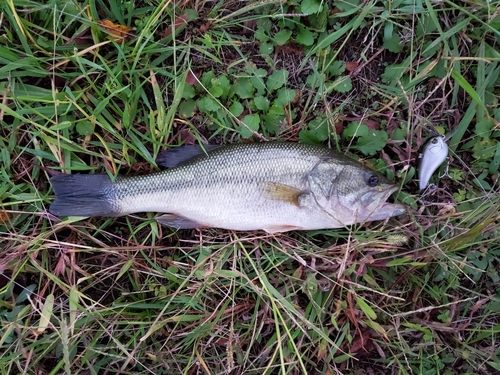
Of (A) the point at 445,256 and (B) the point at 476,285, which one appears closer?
(A) the point at 445,256

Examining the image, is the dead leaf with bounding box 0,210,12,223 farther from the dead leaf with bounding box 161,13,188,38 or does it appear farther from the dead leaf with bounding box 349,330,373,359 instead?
the dead leaf with bounding box 349,330,373,359

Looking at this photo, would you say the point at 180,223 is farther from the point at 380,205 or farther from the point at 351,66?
the point at 351,66

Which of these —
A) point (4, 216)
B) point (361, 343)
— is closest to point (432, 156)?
point (361, 343)

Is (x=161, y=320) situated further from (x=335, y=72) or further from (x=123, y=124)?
(x=335, y=72)

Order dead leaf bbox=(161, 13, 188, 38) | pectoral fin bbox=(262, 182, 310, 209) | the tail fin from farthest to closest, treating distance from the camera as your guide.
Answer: dead leaf bbox=(161, 13, 188, 38) < the tail fin < pectoral fin bbox=(262, 182, 310, 209)

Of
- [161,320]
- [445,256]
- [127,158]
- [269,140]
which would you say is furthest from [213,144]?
[445,256]

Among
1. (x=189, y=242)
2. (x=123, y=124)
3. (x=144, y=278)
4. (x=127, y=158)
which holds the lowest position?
(x=144, y=278)

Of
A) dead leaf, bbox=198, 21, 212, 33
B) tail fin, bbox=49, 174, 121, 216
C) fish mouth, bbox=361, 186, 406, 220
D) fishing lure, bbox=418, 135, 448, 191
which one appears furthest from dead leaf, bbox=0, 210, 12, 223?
fishing lure, bbox=418, 135, 448, 191
